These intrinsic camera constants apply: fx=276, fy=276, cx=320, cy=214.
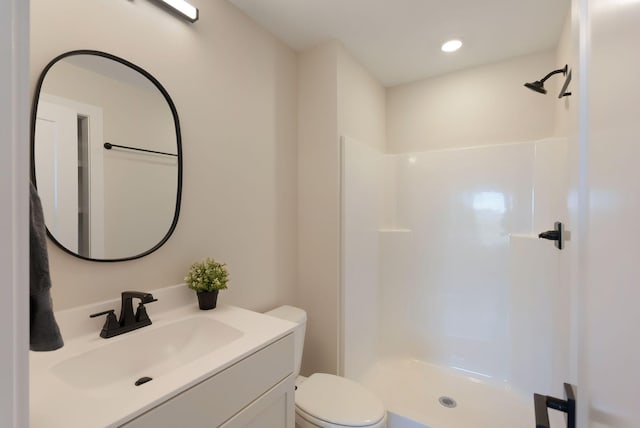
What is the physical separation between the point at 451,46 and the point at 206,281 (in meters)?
2.05

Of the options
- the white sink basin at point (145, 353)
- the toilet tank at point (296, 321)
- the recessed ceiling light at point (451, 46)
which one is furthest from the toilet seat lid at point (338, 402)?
the recessed ceiling light at point (451, 46)

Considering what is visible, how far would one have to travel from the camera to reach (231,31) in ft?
4.76

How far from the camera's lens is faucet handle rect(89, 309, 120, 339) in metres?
0.94

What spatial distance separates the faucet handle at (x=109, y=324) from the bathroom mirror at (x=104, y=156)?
0.19 meters

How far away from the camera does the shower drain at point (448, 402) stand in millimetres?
1750

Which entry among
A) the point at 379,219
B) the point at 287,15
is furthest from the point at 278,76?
the point at 379,219

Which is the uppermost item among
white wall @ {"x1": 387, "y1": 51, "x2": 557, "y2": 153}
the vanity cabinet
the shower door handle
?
white wall @ {"x1": 387, "y1": 51, "x2": 557, "y2": 153}

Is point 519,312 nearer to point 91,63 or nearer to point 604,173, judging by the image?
point 604,173

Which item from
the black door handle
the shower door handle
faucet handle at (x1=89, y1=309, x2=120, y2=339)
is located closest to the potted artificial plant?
faucet handle at (x1=89, y1=309, x2=120, y2=339)

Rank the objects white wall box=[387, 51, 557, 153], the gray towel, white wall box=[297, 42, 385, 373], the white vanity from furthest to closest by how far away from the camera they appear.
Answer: white wall box=[387, 51, 557, 153] < white wall box=[297, 42, 385, 373] < the white vanity < the gray towel

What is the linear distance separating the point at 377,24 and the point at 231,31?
83 centimetres

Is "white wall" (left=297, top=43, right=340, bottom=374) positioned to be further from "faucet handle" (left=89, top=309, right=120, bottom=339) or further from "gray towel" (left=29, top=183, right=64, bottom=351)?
"gray towel" (left=29, top=183, right=64, bottom=351)
